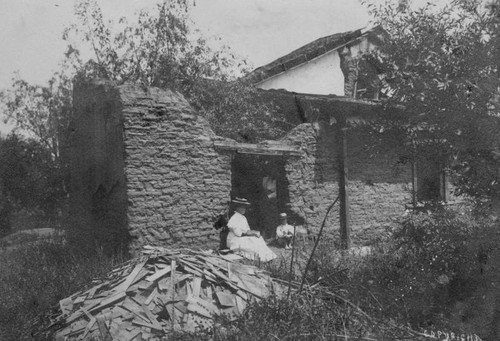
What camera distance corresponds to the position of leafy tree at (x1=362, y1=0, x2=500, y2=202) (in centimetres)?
634

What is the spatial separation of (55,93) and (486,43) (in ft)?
76.0

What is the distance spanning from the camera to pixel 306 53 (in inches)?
681

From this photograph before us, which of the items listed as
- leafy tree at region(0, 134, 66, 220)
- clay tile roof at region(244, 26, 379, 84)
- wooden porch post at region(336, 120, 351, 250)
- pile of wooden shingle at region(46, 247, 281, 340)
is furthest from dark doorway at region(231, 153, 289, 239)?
leafy tree at region(0, 134, 66, 220)

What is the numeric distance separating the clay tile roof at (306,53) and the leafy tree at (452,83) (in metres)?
9.06

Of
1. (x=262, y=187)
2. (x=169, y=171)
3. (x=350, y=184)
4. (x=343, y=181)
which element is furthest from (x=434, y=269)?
(x=262, y=187)

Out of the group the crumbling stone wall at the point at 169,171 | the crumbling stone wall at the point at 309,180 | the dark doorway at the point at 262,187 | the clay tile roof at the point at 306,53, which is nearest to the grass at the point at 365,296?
the crumbling stone wall at the point at 169,171

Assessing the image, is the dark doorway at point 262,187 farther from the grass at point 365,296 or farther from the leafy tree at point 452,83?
the leafy tree at point 452,83

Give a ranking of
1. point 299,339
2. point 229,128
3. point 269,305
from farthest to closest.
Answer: point 229,128 → point 269,305 → point 299,339

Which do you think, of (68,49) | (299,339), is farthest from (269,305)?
(68,49)

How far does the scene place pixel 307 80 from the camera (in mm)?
17547

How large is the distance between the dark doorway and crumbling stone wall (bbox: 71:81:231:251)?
1844mm

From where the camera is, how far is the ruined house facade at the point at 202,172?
919 cm

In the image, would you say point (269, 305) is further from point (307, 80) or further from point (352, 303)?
point (307, 80)

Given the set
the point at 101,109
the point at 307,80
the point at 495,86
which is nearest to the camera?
the point at 495,86
